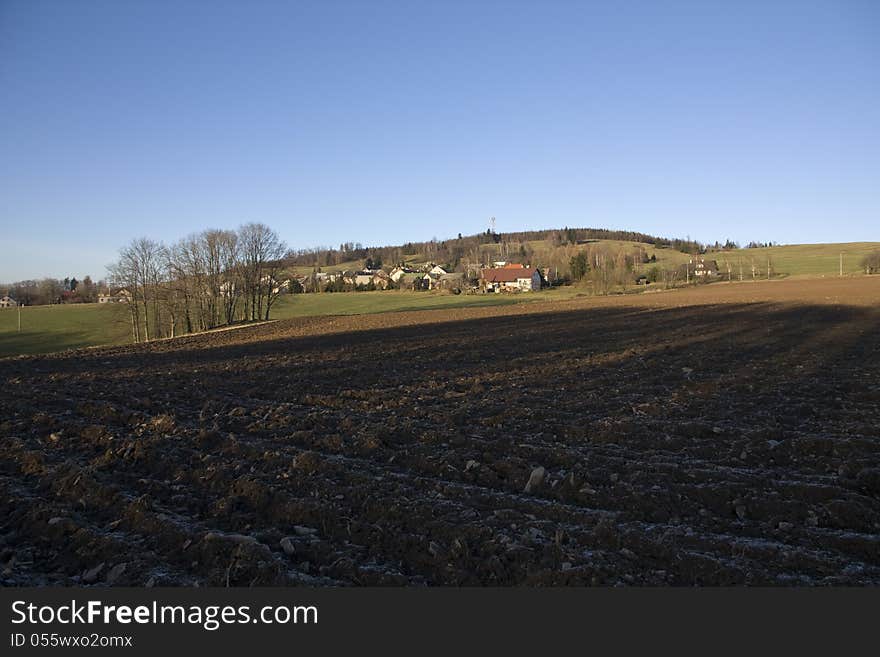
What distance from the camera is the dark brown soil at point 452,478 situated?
5.01 meters

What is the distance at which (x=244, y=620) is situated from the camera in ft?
14.4

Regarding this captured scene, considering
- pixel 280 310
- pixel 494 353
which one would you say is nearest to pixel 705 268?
pixel 280 310

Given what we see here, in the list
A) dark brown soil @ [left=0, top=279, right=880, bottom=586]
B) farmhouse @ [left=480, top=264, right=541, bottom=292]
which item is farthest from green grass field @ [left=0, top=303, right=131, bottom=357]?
farmhouse @ [left=480, top=264, right=541, bottom=292]

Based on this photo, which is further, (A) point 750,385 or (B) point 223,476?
(A) point 750,385

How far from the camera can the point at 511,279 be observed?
382 ft

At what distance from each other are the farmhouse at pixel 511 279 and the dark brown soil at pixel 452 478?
3694 inches

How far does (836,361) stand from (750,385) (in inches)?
231

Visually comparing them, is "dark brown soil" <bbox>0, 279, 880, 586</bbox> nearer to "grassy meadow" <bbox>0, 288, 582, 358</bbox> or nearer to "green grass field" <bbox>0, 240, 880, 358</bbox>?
"grassy meadow" <bbox>0, 288, 582, 358</bbox>

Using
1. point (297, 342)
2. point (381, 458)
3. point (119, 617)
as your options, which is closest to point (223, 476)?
point (381, 458)

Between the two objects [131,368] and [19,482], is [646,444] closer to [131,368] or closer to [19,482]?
[19,482]

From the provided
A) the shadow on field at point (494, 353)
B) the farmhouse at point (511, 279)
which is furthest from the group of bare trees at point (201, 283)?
the farmhouse at point (511, 279)

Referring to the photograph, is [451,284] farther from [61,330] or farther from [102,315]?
[61,330]

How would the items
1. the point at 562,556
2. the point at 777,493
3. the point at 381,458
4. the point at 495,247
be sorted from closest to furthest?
1. the point at 562,556
2. the point at 777,493
3. the point at 381,458
4. the point at 495,247

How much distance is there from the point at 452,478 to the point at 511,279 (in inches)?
4372
